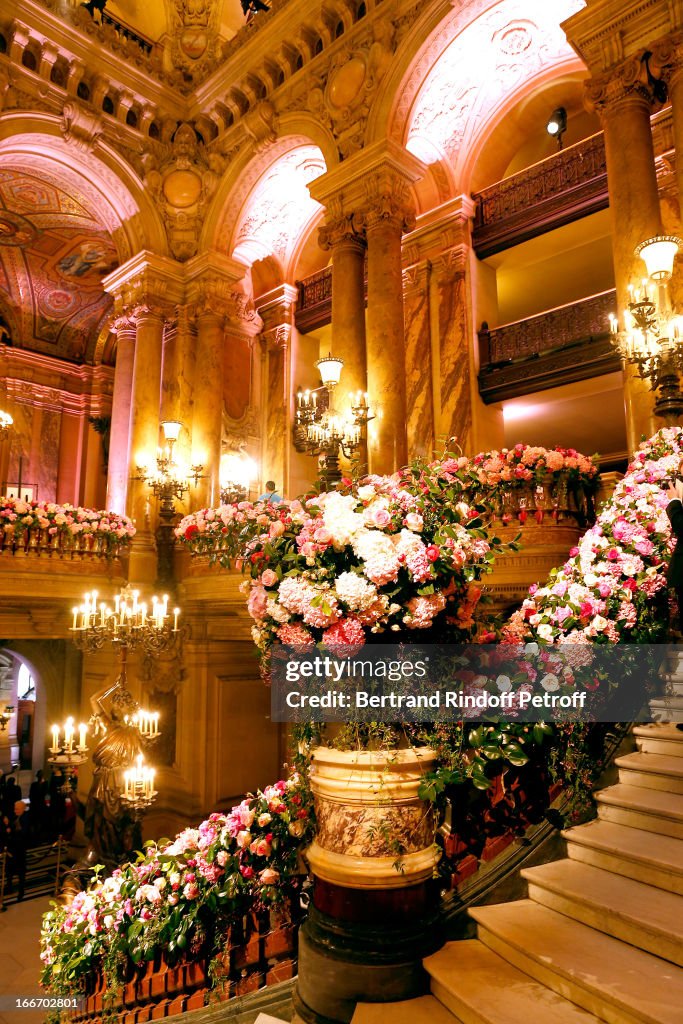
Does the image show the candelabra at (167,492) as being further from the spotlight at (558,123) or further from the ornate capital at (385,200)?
the spotlight at (558,123)

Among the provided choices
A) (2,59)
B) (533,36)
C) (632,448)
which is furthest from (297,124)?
(632,448)

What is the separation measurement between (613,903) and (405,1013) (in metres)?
0.92

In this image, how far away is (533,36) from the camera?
10406mm

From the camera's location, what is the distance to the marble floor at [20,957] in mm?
6434

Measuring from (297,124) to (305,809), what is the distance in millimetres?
11558

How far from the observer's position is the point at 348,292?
9.96 m

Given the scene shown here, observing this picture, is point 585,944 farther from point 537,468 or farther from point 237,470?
point 237,470

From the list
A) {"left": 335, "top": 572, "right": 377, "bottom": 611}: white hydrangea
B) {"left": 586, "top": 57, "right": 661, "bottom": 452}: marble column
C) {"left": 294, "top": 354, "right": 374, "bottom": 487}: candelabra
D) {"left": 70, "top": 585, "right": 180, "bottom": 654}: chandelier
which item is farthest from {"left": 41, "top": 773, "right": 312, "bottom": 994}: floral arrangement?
{"left": 586, "top": 57, "right": 661, "bottom": 452}: marble column

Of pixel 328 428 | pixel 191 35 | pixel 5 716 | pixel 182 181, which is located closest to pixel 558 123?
pixel 182 181

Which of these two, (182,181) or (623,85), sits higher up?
(182,181)

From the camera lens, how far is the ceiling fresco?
46.9ft

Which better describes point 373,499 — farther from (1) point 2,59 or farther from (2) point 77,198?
(2) point 77,198

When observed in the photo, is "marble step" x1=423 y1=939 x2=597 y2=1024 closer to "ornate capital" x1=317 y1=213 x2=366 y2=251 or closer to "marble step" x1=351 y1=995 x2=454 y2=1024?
"marble step" x1=351 y1=995 x2=454 y2=1024

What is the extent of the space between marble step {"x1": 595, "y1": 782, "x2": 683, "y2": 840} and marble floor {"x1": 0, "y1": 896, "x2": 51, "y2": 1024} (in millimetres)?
5935
